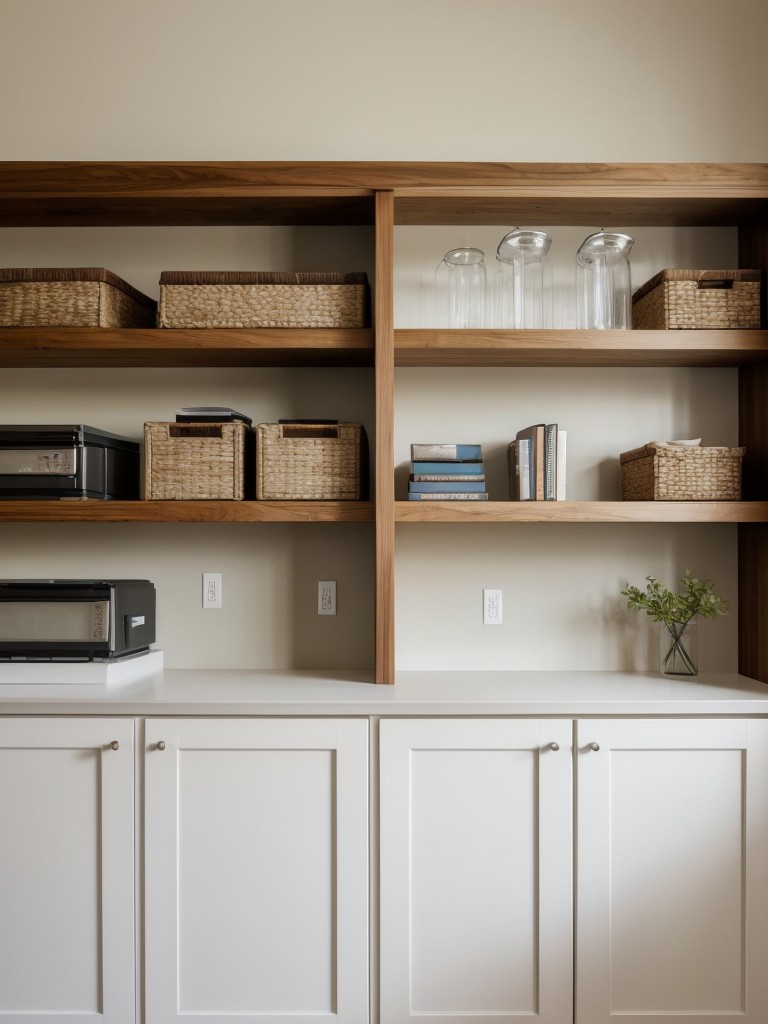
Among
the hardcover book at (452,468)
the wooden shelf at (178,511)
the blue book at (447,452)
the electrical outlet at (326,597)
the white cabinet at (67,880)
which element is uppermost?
the blue book at (447,452)

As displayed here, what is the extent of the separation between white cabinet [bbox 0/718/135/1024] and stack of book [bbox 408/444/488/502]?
0.97 meters

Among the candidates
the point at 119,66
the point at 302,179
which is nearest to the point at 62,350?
the point at 302,179

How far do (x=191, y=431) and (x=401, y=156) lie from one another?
3.43 feet

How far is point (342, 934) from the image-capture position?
1.83 meters

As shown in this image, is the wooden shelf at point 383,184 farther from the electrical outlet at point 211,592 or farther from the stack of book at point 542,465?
the electrical outlet at point 211,592

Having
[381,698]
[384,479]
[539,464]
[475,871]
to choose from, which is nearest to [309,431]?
[384,479]

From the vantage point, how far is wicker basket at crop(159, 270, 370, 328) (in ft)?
6.86

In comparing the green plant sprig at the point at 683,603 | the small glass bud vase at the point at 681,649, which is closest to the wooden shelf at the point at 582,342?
the green plant sprig at the point at 683,603

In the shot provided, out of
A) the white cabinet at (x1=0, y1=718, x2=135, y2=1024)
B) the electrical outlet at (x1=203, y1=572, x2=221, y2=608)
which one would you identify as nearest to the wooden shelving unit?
the electrical outlet at (x1=203, y1=572, x2=221, y2=608)

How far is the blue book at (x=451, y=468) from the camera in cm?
214

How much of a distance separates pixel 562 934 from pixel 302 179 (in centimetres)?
199

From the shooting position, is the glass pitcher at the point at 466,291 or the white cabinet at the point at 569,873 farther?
the glass pitcher at the point at 466,291

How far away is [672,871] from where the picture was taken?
1860mm

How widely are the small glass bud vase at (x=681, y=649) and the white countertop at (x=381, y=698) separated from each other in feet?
0.31
